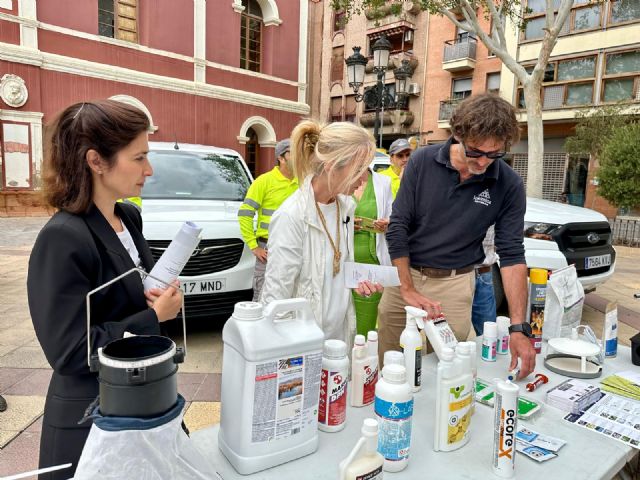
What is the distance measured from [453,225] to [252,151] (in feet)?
58.6

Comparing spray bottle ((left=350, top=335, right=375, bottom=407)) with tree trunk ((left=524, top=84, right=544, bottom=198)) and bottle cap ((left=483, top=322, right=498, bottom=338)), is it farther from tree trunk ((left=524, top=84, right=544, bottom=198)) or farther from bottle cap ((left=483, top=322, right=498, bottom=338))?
tree trunk ((left=524, top=84, right=544, bottom=198))

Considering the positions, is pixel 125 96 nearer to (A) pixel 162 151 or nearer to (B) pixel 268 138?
(B) pixel 268 138

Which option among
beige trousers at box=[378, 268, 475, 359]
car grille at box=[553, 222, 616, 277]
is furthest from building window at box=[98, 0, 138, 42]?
beige trousers at box=[378, 268, 475, 359]

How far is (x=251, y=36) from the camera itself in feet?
59.8

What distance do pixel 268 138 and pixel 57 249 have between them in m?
18.0

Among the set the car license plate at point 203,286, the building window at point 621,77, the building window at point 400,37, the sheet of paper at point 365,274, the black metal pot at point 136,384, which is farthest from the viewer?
the building window at point 400,37

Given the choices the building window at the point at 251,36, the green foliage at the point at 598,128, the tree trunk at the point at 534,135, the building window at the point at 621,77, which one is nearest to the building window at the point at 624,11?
the building window at the point at 621,77

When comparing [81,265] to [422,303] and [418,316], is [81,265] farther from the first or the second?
[422,303]

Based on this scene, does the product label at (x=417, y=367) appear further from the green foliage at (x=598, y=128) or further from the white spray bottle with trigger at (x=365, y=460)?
the green foliage at (x=598, y=128)

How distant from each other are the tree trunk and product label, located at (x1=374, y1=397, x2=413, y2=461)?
11097 mm

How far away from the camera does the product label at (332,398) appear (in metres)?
1.40

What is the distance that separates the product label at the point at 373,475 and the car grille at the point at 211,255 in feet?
10.4

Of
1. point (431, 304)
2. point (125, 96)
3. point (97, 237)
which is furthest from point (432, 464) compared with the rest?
point (125, 96)

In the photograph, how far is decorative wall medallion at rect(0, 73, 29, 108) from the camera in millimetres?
12516
